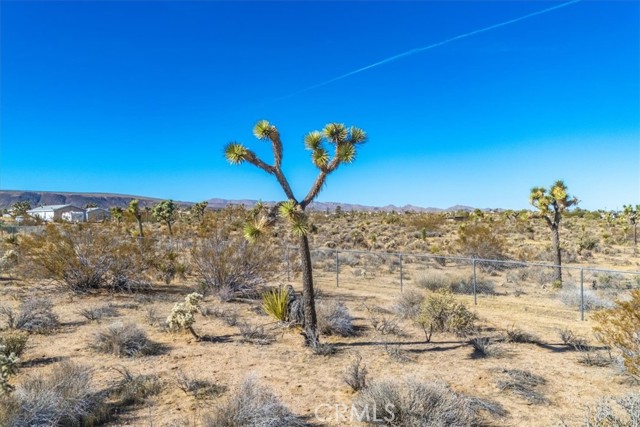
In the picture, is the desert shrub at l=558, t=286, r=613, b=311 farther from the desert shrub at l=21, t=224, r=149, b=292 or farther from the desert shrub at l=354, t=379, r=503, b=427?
the desert shrub at l=21, t=224, r=149, b=292

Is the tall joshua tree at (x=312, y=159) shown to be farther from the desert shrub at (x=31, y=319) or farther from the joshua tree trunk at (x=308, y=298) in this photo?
the desert shrub at (x=31, y=319)

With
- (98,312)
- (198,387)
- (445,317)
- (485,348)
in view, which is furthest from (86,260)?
(485,348)

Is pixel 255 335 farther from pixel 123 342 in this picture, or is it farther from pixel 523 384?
pixel 523 384

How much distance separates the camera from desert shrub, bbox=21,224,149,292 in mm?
15242

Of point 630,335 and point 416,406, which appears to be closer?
point 416,406

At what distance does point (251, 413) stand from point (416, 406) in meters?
2.31

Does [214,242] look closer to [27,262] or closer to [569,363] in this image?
[27,262]

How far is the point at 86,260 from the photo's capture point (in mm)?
15359

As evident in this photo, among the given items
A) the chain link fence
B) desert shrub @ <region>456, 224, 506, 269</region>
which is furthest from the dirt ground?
desert shrub @ <region>456, 224, 506, 269</region>

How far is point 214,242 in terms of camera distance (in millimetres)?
15578

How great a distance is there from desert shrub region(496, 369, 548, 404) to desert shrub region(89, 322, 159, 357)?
7.09 m

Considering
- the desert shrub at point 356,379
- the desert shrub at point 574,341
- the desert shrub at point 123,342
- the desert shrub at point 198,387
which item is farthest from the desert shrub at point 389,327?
→ the desert shrub at point 123,342

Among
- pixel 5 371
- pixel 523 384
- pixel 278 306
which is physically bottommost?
pixel 523 384

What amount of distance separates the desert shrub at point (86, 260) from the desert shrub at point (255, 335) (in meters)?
7.28
